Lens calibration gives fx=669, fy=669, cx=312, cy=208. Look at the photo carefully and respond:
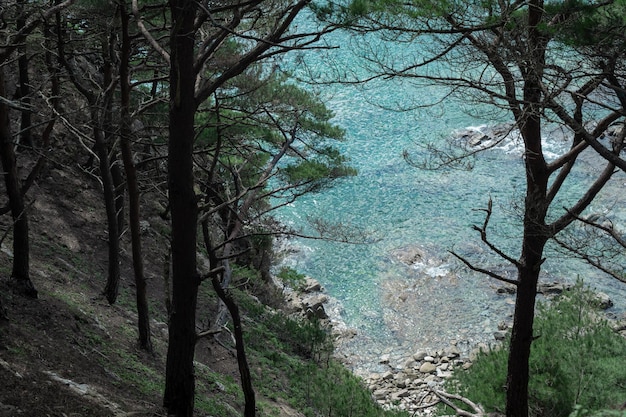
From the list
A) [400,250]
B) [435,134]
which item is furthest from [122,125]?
[435,134]

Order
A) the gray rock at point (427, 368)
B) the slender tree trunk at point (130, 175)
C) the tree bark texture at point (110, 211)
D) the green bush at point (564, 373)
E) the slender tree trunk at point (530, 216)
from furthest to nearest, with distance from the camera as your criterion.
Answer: the gray rock at point (427, 368), the green bush at point (564, 373), the tree bark texture at point (110, 211), the slender tree trunk at point (130, 175), the slender tree trunk at point (530, 216)

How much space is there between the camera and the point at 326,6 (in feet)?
19.9

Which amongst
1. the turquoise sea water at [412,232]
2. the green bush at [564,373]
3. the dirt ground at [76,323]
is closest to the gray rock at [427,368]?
the turquoise sea water at [412,232]

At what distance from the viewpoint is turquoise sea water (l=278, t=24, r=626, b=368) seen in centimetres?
1456

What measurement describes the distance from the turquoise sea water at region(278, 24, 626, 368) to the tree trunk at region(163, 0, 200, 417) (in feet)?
25.4

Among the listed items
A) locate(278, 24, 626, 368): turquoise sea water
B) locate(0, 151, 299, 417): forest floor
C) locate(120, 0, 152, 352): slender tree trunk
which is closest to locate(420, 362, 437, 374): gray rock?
locate(278, 24, 626, 368): turquoise sea water

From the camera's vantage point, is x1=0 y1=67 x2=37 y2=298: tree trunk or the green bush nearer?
x1=0 y1=67 x2=37 y2=298: tree trunk

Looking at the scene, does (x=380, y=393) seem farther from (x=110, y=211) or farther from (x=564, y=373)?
(x=110, y=211)

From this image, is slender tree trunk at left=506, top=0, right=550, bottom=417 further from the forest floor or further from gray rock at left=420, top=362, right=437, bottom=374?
gray rock at left=420, top=362, right=437, bottom=374

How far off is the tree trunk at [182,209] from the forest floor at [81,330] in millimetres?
359

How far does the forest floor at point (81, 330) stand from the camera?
5.05m

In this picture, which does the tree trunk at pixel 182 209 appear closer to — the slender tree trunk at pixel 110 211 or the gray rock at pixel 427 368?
the slender tree trunk at pixel 110 211

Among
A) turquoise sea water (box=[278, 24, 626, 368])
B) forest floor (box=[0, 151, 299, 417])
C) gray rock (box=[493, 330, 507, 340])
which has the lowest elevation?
forest floor (box=[0, 151, 299, 417])

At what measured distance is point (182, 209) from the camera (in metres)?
4.98
